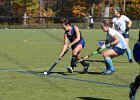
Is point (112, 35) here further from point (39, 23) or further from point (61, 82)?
point (39, 23)

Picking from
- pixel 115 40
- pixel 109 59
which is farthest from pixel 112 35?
pixel 109 59

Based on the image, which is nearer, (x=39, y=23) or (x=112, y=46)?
(x=112, y=46)

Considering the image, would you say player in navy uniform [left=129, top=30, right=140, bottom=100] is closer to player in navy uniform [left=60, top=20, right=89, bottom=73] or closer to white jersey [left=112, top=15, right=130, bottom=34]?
player in navy uniform [left=60, top=20, right=89, bottom=73]

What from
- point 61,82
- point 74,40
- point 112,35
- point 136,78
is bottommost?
point 61,82

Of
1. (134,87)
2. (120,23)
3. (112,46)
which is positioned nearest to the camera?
(134,87)

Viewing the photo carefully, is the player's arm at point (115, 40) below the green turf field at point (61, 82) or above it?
above

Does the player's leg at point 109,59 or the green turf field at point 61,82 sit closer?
the green turf field at point 61,82

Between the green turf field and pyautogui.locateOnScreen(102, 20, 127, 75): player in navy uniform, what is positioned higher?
pyautogui.locateOnScreen(102, 20, 127, 75): player in navy uniform

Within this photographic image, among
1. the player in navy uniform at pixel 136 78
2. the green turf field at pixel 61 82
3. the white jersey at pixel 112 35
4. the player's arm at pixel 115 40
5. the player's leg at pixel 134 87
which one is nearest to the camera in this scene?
the player in navy uniform at pixel 136 78

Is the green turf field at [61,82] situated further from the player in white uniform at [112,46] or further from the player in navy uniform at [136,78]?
the player in navy uniform at [136,78]

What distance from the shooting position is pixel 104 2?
2712 inches

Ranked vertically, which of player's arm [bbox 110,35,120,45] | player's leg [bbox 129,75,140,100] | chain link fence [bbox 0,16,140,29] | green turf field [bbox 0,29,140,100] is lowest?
chain link fence [bbox 0,16,140,29]

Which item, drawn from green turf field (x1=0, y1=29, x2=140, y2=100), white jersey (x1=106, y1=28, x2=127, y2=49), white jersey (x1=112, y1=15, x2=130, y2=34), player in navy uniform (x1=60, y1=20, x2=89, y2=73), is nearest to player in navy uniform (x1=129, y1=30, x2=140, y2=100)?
green turf field (x1=0, y1=29, x2=140, y2=100)

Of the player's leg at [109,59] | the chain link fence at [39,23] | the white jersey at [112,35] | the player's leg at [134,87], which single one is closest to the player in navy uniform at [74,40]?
the player's leg at [109,59]
